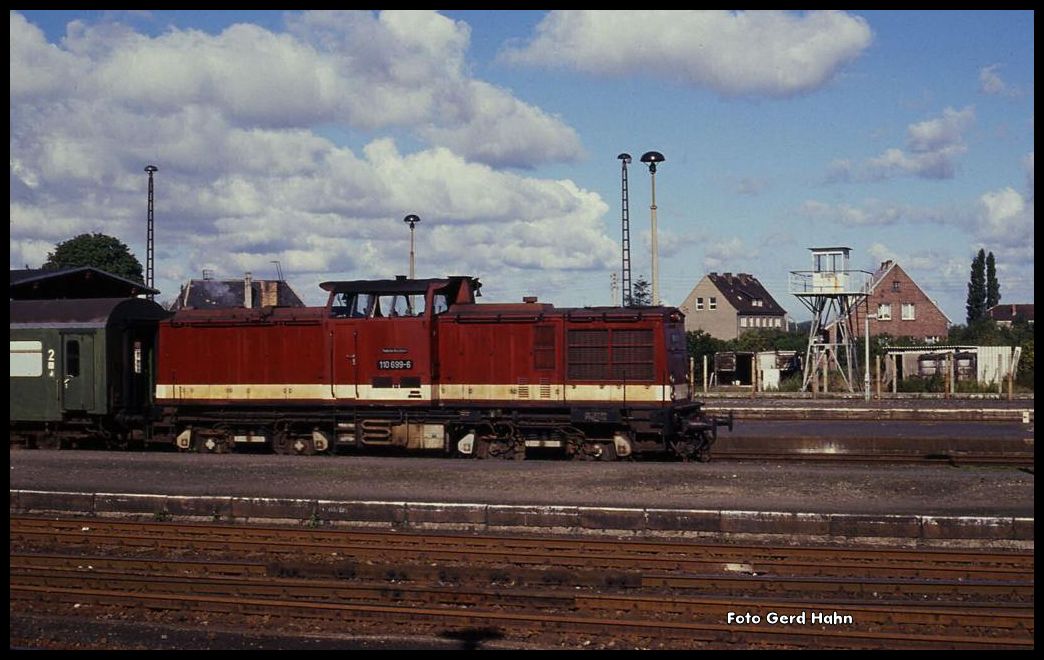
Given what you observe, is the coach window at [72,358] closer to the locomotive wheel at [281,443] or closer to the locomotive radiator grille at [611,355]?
the locomotive wheel at [281,443]

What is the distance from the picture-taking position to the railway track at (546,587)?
9766mm

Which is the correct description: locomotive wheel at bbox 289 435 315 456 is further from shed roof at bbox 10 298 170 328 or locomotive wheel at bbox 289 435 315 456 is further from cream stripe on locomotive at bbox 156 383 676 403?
shed roof at bbox 10 298 170 328

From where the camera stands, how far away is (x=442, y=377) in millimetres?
21828

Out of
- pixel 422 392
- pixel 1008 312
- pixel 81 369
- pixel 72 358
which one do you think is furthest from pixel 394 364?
pixel 1008 312

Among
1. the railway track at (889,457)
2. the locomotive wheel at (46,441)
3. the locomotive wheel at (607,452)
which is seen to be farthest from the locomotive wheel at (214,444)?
the railway track at (889,457)

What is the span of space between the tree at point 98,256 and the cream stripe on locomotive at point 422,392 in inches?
1872

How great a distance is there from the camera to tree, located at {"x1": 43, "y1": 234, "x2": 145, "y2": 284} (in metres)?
67.0

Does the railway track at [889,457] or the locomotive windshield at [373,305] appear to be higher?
the locomotive windshield at [373,305]

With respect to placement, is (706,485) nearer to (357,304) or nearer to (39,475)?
(357,304)

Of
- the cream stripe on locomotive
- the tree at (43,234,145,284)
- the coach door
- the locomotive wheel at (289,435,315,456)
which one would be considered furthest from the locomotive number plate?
the tree at (43,234,145,284)

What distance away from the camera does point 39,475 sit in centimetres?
1947

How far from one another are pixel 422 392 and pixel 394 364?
85cm

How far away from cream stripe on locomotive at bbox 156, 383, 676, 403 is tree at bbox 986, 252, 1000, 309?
8901 centimetres

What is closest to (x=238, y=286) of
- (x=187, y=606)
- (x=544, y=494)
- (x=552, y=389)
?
(x=552, y=389)
